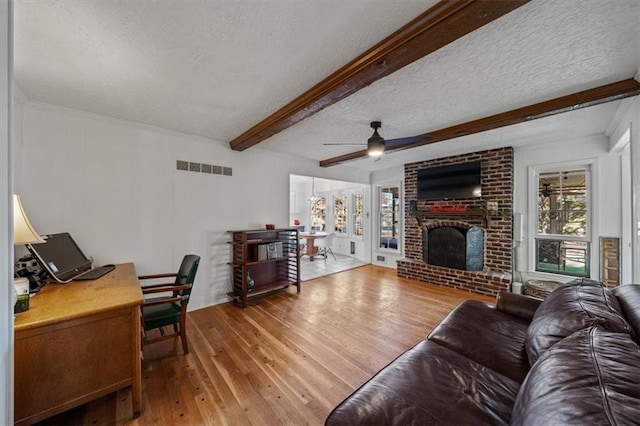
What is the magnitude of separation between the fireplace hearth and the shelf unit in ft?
8.92

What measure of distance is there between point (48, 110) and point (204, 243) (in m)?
2.15

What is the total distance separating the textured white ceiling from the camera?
1.37 meters

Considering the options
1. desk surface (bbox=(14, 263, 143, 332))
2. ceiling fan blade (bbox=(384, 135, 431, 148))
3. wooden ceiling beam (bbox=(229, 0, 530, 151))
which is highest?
wooden ceiling beam (bbox=(229, 0, 530, 151))

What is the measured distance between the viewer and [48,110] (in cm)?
249

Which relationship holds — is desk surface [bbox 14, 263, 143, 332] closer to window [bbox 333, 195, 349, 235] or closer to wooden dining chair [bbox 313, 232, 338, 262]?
wooden dining chair [bbox 313, 232, 338, 262]

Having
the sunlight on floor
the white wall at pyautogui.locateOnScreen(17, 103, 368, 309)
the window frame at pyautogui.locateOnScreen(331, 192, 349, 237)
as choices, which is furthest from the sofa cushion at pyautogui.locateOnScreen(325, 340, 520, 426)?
the window frame at pyautogui.locateOnScreen(331, 192, 349, 237)

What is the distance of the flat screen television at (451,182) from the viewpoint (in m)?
4.39

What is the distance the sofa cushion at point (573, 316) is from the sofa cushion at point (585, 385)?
0.23 m

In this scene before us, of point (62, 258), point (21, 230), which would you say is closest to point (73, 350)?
point (21, 230)

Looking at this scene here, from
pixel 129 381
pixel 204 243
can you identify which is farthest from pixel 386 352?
pixel 204 243

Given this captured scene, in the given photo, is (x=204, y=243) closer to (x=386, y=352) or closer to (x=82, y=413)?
(x=82, y=413)

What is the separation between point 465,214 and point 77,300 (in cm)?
523

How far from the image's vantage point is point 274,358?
2.29m

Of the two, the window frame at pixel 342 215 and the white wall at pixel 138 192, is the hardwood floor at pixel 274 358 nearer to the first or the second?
the white wall at pixel 138 192
